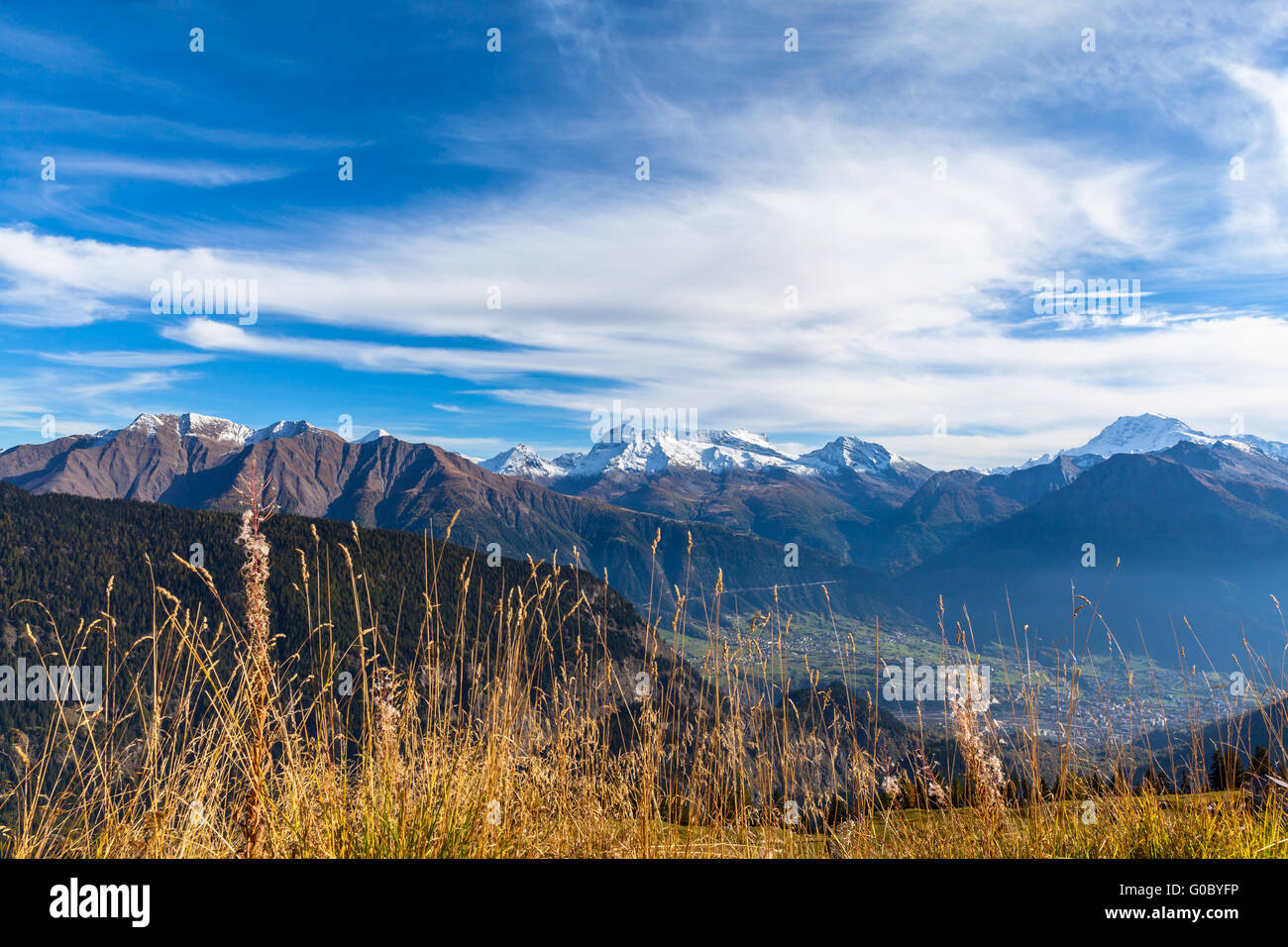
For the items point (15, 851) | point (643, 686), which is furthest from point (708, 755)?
point (15, 851)

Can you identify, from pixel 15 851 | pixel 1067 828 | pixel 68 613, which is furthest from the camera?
pixel 68 613

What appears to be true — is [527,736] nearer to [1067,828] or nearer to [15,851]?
[15,851]

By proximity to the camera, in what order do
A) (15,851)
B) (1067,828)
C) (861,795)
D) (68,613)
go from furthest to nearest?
(68,613) → (861,795) → (1067,828) → (15,851)

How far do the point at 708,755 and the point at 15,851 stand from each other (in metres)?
4.81
